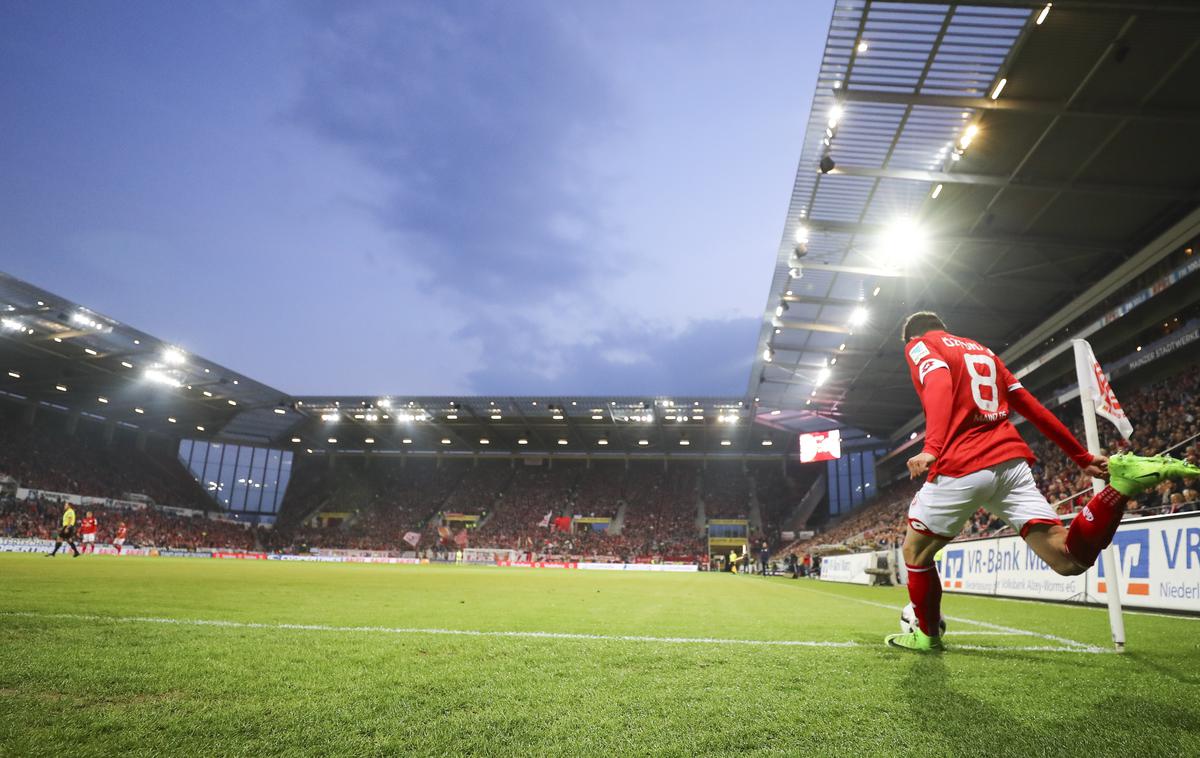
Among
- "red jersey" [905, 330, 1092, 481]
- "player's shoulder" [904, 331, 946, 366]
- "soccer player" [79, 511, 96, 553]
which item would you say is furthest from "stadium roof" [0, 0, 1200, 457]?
"red jersey" [905, 330, 1092, 481]

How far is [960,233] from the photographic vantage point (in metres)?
18.2

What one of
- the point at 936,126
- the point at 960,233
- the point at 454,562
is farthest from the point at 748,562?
the point at 936,126

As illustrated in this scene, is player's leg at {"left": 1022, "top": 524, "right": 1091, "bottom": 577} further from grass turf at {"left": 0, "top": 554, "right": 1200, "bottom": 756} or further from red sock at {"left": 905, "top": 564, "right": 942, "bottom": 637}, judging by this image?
red sock at {"left": 905, "top": 564, "right": 942, "bottom": 637}

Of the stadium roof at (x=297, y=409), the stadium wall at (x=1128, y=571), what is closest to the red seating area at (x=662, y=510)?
the stadium roof at (x=297, y=409)

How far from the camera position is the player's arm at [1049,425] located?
11.4 feet

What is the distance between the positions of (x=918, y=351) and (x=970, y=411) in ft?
1.66

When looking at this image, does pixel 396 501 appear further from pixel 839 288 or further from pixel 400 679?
pixel 400 679

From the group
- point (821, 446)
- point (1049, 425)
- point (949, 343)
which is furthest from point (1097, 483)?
point (821, 446)

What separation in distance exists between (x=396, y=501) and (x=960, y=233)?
4852 centimetres

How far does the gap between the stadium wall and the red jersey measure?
20.4 ft

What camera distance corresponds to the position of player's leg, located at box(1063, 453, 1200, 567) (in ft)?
9.45

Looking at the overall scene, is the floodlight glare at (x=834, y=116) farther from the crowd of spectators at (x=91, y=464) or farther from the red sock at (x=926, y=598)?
the crowd of spectators at (x=91, y=464)

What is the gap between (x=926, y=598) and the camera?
13.7 ft

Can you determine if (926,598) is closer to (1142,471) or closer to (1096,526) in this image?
(1096,526)
